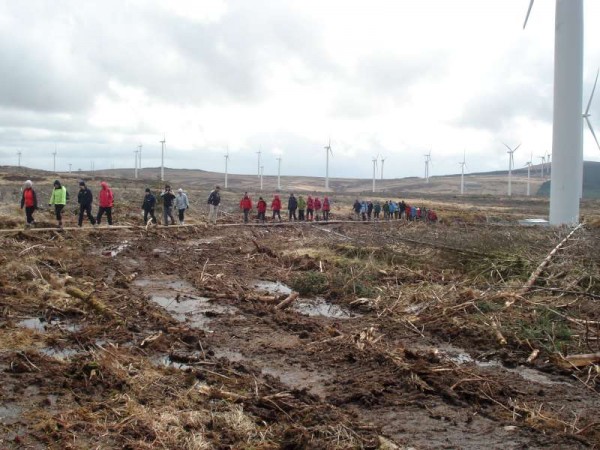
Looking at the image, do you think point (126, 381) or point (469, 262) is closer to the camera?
point (126, 381)

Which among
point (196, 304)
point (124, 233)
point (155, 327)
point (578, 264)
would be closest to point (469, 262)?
point (578, 264)

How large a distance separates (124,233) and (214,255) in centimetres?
458

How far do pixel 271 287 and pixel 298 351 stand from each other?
17.6 ft

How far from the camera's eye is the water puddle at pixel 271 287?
13.0m

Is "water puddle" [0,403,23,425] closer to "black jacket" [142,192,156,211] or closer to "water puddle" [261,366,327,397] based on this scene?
"water puddle" [261,366,327,397]

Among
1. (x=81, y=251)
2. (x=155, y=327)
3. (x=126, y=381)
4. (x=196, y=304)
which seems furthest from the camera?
(x=81, y=251)

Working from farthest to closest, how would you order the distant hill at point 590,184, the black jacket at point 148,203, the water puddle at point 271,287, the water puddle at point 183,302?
the distant hill at point 590,184 < the black jacket at point 148,203 < the water puddle at point 271,287 < the water puddle at point 183,302

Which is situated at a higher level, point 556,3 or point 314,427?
point 556,3

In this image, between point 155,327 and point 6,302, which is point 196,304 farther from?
point 6,302

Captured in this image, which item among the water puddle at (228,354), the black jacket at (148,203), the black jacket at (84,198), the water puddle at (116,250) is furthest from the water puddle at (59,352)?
the black jacket at (148,203)

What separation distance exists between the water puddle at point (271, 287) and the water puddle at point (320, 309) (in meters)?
0.77

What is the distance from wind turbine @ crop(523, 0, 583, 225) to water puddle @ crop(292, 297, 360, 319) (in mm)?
15816

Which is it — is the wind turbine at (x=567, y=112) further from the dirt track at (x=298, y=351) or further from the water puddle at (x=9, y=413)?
the water puddle at (x=9, y=413)

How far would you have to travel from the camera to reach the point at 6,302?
928cm
